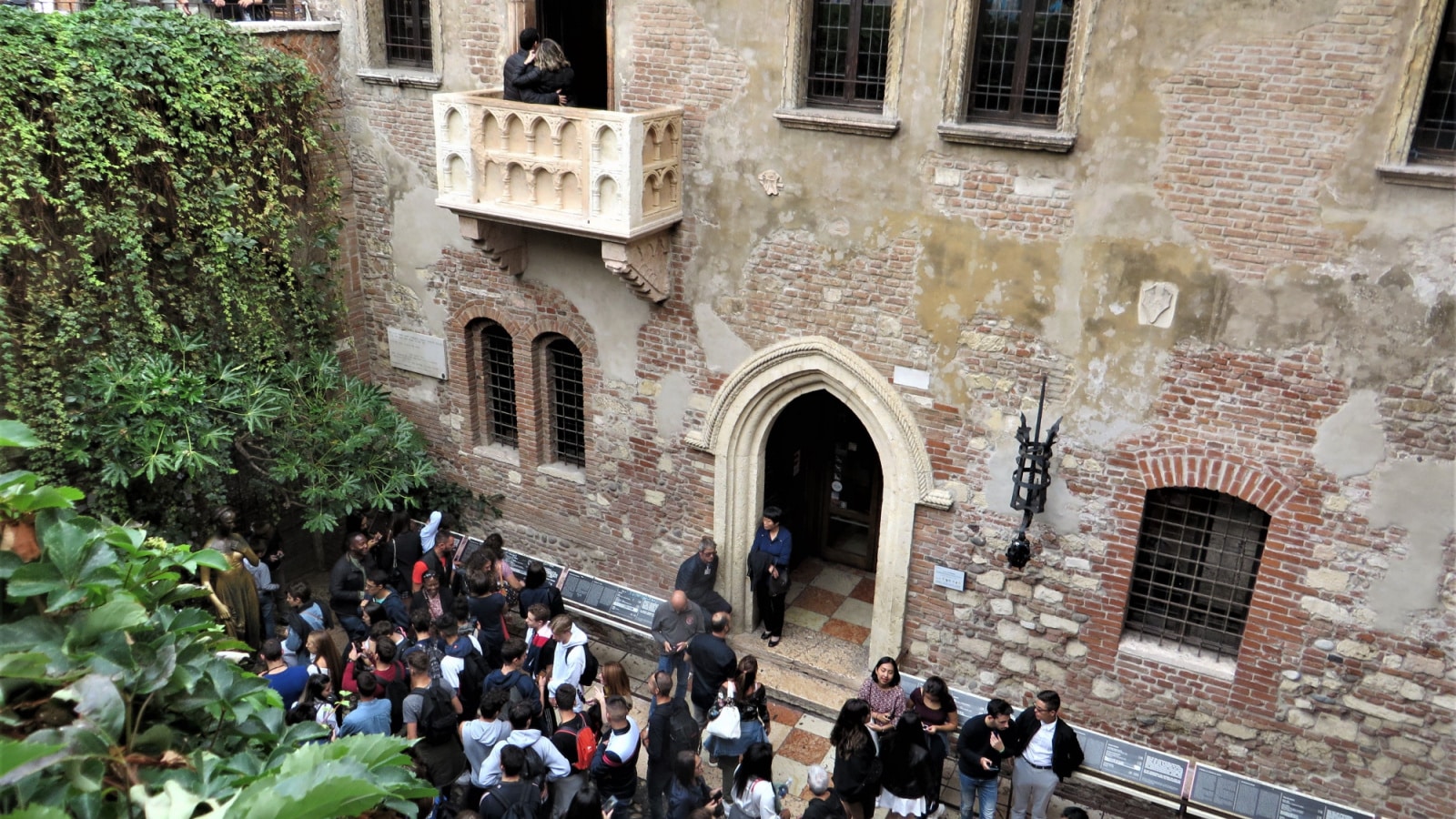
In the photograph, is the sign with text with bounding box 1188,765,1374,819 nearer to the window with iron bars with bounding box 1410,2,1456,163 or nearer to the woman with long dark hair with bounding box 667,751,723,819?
the woman with long dark hair with bounding box 667,751,723,819

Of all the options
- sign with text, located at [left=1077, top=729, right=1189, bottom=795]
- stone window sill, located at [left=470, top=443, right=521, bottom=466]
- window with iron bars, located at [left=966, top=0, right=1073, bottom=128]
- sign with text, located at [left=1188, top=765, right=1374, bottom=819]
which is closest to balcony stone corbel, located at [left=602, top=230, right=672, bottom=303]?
stone window sill, located at [left=470, top=443, right=521, bottom=466]

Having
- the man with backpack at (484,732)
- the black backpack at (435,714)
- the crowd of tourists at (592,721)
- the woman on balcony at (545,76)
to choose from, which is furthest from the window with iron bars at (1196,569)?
the woman on balcony at (545,76)

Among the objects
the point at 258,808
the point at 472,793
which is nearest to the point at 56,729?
the point at 258,808

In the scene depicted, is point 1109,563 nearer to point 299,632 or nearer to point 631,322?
point 631,322

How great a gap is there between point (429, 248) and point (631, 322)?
8.84 feet

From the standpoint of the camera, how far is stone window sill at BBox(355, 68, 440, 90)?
35.8 ft

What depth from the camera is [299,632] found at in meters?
8.92

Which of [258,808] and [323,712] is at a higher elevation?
[258,808]

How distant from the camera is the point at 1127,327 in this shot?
819 cm

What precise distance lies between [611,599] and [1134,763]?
5.36 metres

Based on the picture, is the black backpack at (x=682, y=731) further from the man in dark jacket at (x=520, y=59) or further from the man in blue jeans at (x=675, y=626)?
the man in dark jacket at (x=520, y=59)

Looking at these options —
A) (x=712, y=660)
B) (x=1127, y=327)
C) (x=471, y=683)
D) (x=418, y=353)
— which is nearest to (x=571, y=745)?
(x=471, y=683)

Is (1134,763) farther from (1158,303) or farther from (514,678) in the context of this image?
(514,678)

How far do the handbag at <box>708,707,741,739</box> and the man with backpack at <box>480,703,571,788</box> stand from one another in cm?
120
